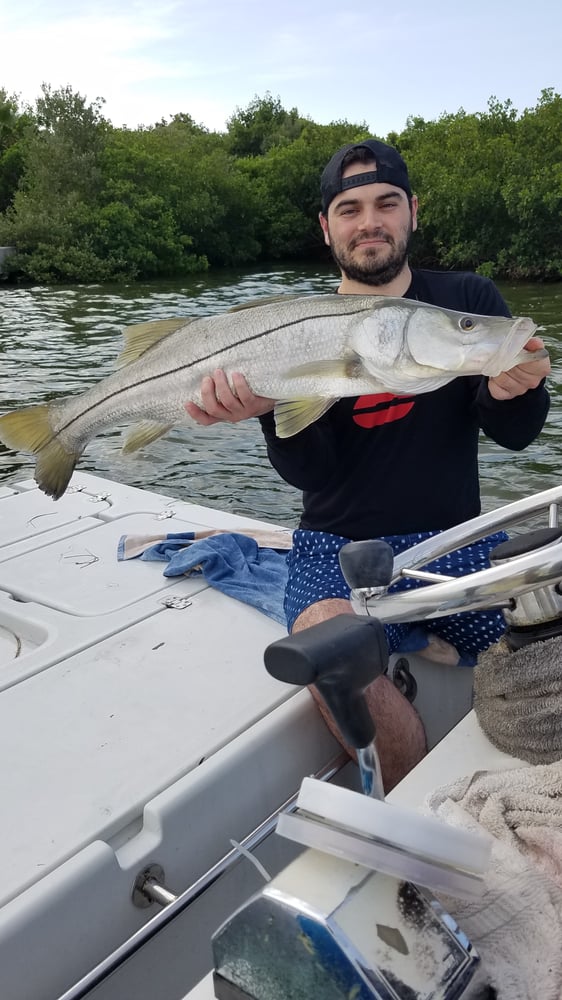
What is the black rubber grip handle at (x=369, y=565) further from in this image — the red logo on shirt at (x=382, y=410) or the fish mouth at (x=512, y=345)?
the red logo on shirt at (x=382, y=410)

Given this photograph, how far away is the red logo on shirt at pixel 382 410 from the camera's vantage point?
2832 mm

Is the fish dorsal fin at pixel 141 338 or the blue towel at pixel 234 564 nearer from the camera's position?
the fish dorsal fin at pixel 141 338

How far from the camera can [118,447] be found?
958 cm

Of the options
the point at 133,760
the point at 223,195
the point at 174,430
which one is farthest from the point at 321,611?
the point at 223,195

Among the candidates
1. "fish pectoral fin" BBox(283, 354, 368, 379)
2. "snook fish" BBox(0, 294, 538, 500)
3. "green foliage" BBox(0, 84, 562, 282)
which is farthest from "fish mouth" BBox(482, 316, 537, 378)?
"green foliage" BBox(0, 84, 562, 282)

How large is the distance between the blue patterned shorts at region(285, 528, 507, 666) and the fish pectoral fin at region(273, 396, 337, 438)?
1.66ft

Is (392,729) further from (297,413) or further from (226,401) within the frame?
(226,401)

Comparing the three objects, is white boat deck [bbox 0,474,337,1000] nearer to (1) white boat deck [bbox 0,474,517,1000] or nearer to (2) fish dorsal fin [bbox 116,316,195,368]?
(1) white boat deck [bbox 0,474,517,1000]

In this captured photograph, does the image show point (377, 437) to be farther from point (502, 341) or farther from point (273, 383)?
point (502, 341)

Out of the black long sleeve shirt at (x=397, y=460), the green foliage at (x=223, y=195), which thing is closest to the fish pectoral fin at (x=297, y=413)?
the black long sleeve shirt at (x=397, y=460)

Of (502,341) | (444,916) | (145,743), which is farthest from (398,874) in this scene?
(502,341)

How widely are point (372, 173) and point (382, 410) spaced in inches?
32.8

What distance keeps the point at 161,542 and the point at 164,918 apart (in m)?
2.03

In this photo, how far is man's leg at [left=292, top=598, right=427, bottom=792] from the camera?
2330 mm
